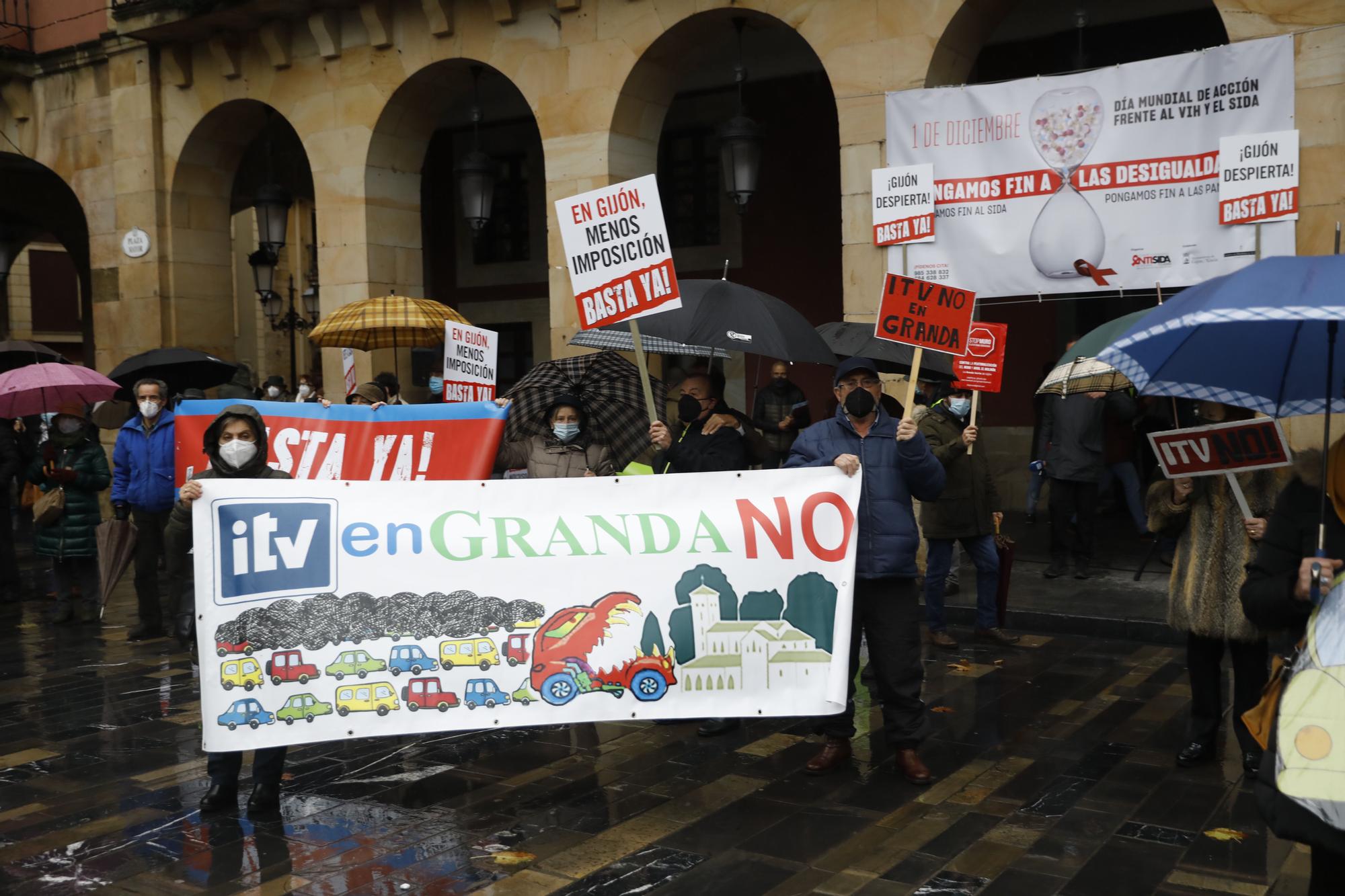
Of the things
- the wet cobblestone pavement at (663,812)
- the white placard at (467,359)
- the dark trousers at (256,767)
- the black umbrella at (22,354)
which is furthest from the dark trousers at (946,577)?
the black umbrella at (22,354)

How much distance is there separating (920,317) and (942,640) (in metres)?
3.32

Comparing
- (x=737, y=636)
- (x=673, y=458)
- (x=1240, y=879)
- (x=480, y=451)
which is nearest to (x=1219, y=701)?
(x=1240, y=879)

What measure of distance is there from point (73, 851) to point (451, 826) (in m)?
1.51

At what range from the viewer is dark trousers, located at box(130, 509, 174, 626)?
963 cm

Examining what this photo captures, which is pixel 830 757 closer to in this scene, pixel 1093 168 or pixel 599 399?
pixel 599 399

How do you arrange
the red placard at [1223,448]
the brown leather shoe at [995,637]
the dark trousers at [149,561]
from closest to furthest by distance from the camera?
the red placard at [1223,448], the brown leather shoe at [995,637], the dark trousers at [149,561]

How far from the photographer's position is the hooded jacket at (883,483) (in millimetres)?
5664

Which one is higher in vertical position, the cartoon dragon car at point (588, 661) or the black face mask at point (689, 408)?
the black face mask at point (689, 408)

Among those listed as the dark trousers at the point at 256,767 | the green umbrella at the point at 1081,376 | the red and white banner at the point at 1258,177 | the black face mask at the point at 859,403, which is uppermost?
the red and white banner at the point at 1258,177

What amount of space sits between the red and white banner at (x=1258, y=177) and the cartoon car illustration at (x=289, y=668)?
8080 millimetres

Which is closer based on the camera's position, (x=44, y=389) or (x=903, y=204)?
(x=44, y=389)

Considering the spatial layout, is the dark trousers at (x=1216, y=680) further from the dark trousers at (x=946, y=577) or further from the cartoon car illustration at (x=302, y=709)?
the cartoon car illustration at (x=302, y=709)

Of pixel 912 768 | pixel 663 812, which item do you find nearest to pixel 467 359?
pixel 663 812

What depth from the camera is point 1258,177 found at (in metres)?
9.68
